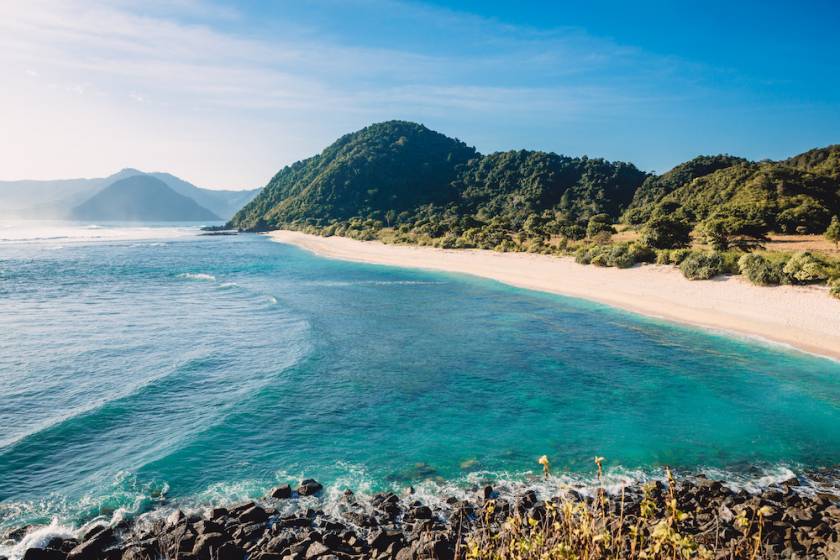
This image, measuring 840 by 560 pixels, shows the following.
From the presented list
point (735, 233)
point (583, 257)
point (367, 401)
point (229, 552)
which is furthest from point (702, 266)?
point (229, 552)

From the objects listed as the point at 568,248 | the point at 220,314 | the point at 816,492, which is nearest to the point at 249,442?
the point at 816,492

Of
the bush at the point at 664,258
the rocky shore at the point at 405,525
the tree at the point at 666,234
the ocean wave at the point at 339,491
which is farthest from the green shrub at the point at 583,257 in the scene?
the rocky shore at the point at 405,525

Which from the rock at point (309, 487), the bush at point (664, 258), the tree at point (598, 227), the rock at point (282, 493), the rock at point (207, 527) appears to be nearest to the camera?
the rock at point (207, 527)

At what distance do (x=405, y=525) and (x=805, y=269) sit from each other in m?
28.9

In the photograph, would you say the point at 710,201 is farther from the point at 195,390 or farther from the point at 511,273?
the point at 195,390

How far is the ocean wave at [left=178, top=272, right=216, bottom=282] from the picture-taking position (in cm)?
4584

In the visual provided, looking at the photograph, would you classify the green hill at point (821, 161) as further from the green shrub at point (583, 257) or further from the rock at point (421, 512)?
the rock at point (421, 512)

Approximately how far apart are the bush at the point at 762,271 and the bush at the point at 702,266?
183 centimetres

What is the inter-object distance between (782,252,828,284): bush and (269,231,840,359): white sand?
0.89 m

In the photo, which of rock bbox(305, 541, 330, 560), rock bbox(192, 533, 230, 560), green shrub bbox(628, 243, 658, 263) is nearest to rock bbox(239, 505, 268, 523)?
rock bbox(192, 533, 230, 560)

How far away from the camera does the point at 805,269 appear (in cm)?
2650

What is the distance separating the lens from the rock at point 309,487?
34.2 ft

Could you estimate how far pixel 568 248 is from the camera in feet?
171

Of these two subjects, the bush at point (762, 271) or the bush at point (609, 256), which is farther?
the bush at point (609, 256)
